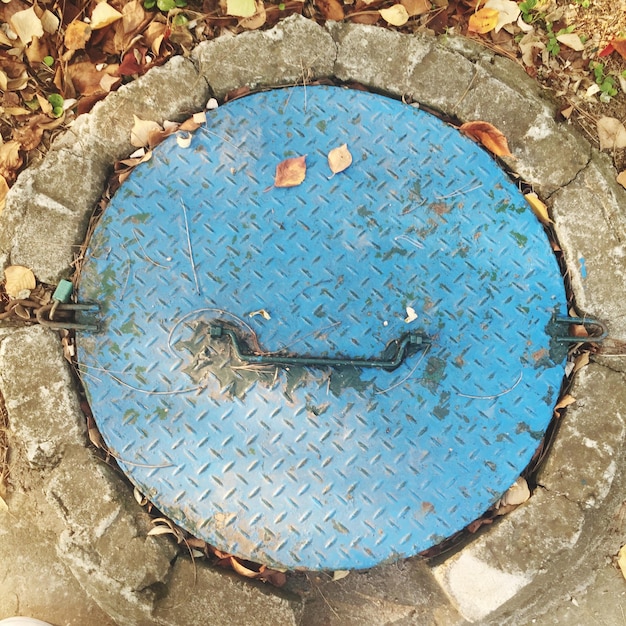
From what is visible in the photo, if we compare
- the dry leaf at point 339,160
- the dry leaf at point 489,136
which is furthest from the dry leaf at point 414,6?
the dry leaf at point 339,160

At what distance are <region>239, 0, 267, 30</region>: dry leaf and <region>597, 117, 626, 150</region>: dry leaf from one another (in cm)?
158

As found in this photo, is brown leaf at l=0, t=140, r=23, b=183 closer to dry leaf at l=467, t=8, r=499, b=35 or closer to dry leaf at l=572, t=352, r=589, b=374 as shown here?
dry leaf at l=467, t=8, r=499, b=35

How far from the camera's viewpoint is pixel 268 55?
88.0 inches

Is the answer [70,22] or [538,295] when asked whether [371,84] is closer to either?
[538,295]

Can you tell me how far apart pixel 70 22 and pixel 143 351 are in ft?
5.08

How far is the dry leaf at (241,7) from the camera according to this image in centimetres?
228

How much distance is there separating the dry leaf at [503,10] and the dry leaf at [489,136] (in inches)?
20.7

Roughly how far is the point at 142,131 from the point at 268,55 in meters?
0.62

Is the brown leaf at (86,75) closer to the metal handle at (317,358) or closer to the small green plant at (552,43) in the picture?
the metal handle at (317,358)

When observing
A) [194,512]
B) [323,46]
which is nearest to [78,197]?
[323,46]

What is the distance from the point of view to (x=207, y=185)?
85.7 inches

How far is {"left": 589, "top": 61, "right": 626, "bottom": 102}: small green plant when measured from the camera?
7.98 ft

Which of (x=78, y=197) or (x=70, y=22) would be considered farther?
(x=70, y=22)

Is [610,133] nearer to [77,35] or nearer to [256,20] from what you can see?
[256,20]
